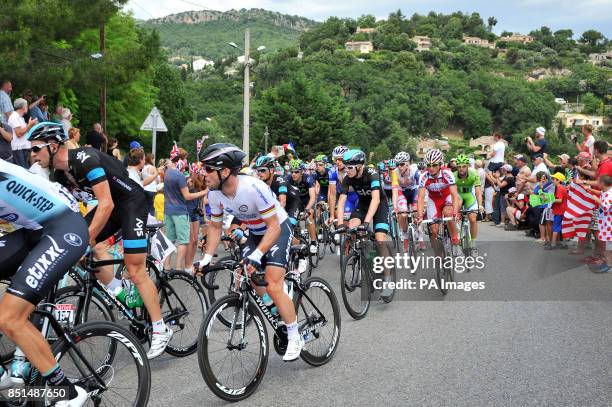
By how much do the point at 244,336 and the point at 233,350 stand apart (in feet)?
0.49

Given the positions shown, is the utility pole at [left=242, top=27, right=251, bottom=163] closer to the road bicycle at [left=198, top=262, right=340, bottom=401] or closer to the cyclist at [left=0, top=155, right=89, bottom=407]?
the road bicycle at [left=198, top=262, right=340, bottom=401]

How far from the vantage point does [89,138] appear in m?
16.9

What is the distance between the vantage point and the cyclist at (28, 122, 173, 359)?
5.93 meters

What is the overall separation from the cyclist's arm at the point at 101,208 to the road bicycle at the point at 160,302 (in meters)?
0.27

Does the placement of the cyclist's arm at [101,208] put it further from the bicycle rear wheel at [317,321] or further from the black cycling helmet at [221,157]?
the bicycle rear wheel at [317,321]

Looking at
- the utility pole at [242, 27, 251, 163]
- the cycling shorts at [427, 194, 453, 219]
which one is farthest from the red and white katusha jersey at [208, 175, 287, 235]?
the utility pole at [242, 27, 251, 163]

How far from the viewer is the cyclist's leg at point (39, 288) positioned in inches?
163

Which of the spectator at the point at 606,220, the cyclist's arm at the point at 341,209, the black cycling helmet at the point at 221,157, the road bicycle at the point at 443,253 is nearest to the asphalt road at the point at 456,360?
the road bicycle at the point at 443,253

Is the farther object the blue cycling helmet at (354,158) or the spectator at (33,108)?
the spectator at (33,108)

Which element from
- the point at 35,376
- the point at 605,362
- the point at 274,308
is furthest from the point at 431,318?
the point at 35,376

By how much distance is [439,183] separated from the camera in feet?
39.4

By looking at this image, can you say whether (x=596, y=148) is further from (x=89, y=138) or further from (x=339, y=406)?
(x=89, y=138)

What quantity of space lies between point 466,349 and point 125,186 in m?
3.65

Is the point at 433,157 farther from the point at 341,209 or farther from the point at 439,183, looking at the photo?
the point at 341,209
